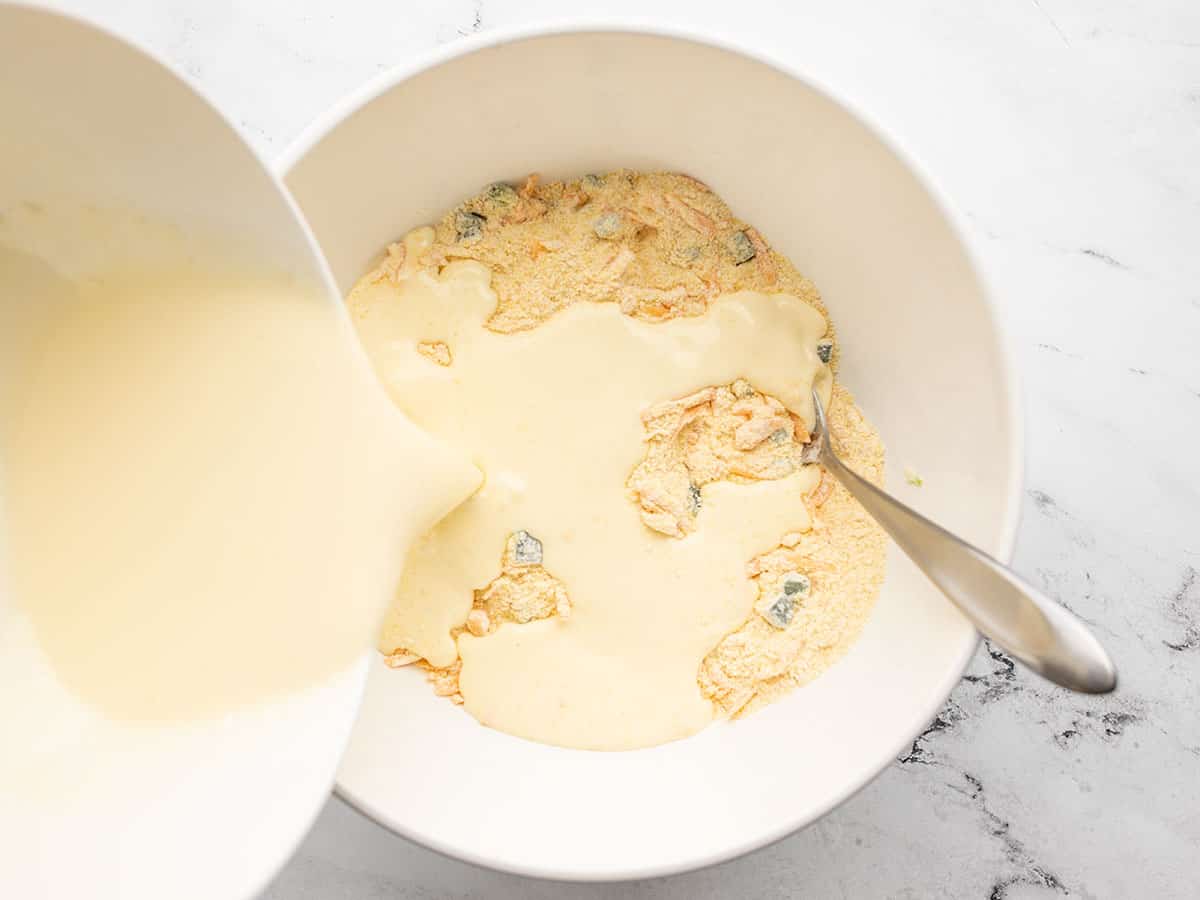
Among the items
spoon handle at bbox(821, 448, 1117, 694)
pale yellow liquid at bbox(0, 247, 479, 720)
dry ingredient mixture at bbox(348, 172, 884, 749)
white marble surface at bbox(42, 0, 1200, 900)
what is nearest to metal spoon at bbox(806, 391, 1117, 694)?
spoon handle at bbox(821, 448, 1117, 694)

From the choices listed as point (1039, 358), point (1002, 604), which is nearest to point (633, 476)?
point (1002, 604)

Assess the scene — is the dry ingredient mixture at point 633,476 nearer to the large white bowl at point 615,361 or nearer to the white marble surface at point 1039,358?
the large white bowl at point 615,361

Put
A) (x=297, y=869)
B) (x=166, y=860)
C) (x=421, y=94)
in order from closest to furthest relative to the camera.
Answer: (x=166, y=860)
(x=421, y=94)
(x=297, y=869)

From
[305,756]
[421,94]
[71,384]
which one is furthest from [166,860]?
[421,94]

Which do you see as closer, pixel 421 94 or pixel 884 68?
pixel 421 94

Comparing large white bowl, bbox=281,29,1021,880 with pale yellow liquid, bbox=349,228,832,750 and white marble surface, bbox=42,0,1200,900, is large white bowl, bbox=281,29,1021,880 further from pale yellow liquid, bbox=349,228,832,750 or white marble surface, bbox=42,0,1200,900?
white marble surface, bbox=42,0,1200,900

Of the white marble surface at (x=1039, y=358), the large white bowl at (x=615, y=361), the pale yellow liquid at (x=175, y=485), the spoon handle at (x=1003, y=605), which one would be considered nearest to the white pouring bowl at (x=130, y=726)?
the pale yellow liquid at (x=175, y=485)

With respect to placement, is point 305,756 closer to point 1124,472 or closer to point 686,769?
point 686,769
